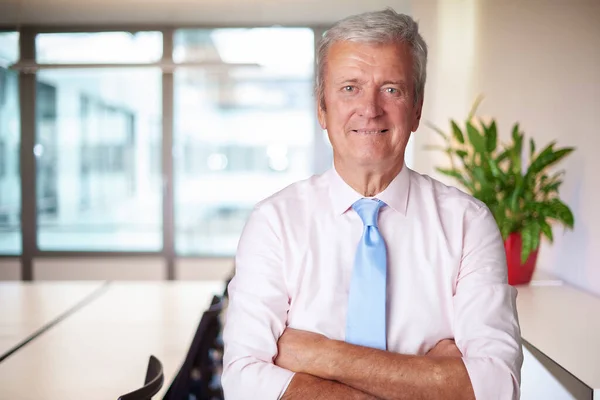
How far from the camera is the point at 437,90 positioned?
4.93 metres

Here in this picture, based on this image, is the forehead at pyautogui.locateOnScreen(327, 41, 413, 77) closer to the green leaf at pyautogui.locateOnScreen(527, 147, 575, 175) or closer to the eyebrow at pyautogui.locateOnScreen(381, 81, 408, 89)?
the eyebrow at pyautogui.locateOnScreen(381, 81, 408, 89)

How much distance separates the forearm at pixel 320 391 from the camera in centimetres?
124

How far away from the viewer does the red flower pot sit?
2814mm

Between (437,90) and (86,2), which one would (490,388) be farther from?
(86,2)

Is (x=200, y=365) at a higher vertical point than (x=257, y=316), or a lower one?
lower

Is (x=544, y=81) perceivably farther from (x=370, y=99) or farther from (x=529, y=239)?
(x=370, y=99)

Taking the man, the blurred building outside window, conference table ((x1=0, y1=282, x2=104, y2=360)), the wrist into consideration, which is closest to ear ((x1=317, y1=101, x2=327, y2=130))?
the man

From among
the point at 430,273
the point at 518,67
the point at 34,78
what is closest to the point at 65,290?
the point at 430,273

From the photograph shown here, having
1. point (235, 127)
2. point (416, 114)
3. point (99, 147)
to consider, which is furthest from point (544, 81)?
point (99, 147)

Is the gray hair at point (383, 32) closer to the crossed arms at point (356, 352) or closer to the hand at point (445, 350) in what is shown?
the crossed arms at point (356, 352)

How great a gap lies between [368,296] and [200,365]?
78 centimetres

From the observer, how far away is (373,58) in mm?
1306

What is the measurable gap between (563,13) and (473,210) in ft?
8.51

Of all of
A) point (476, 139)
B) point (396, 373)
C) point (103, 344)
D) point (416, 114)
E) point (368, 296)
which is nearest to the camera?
point (396, 373)
